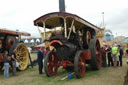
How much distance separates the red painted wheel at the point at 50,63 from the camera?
554cm

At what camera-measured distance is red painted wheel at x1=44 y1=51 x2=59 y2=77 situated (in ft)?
18.2

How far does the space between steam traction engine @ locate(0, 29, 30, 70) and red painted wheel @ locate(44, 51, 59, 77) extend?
2214 mm

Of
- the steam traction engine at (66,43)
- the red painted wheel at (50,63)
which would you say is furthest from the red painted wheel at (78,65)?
the red painted wheel at (50,63)

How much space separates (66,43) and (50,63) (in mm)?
1190

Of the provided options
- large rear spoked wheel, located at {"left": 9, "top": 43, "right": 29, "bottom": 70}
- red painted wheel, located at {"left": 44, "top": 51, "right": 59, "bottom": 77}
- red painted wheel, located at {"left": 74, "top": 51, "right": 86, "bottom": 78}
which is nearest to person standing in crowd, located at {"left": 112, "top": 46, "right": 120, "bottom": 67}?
red painted wheel, located at {"left": 74, "top": 51, "right": 86, "bottom": 78}

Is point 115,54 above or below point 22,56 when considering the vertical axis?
above

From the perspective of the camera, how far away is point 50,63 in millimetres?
5945

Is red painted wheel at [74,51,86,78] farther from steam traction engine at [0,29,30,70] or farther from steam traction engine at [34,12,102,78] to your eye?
steam traction engine at [0,29,30,70]

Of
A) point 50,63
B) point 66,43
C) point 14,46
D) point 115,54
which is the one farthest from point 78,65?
point 14,46

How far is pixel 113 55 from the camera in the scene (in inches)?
289

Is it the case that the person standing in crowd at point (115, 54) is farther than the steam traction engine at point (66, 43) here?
Yes

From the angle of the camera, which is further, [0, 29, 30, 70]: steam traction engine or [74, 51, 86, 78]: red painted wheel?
[0, 29, 30, 70]: steam traction engine

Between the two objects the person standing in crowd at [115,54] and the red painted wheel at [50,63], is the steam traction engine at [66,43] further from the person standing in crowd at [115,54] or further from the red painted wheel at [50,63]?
the person standing in crowd at [115,54]

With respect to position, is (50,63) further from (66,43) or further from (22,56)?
(22,56)
